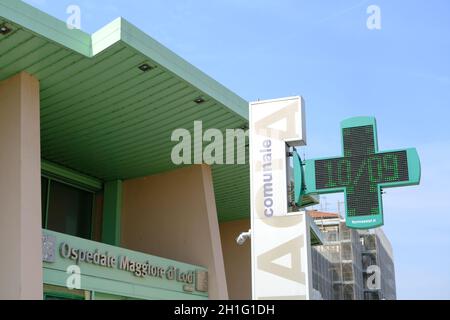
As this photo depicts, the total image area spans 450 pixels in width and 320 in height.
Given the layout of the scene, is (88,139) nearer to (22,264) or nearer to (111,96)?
(111,96)

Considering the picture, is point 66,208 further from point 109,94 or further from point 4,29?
point 4,29

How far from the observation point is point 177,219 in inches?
669

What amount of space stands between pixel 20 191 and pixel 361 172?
6.08 m

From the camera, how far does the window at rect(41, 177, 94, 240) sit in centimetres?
1636

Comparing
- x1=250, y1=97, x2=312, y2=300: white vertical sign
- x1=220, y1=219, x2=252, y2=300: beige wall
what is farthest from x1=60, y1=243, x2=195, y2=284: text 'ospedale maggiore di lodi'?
x1=220, y1=219, x2=252, y2=300: beige wall

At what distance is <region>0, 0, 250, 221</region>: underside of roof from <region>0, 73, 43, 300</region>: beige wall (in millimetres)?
559

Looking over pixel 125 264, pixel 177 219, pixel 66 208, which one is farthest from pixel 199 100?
pixel 66 208

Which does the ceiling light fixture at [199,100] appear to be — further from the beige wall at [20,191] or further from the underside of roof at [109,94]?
the beige wall at [20,191]

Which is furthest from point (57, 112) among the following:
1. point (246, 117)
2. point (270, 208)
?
point (270, 208)

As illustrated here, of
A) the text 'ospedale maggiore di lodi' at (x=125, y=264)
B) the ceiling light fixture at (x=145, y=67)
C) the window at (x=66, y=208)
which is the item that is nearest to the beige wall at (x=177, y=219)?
the text 'ospedale maggiore di lodi' at (x=125, y=264)

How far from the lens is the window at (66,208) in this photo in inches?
644

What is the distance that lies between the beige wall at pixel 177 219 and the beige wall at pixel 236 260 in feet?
19.2

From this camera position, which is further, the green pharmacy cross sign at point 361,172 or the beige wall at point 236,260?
the beige wall at point 236,260

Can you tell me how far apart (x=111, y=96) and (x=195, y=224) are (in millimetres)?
4969
